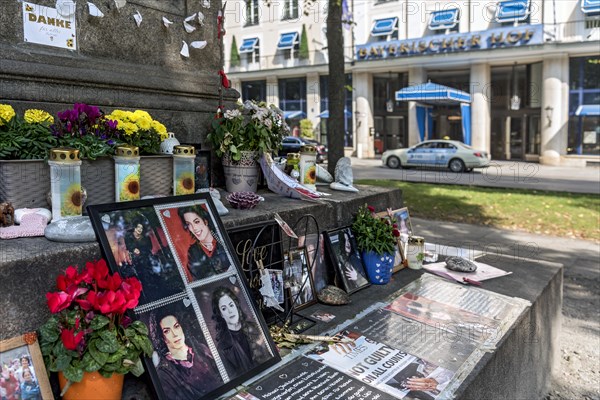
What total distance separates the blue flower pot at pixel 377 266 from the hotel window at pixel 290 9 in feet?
92.3

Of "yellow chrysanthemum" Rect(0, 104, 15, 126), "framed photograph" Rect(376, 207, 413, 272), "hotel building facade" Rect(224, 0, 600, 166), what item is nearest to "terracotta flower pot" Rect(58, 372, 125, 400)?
"yellow chrysanthemum" Rect(0, 104, 15, 126)

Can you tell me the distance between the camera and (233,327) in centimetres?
234

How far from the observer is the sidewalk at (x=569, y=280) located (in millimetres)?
3893

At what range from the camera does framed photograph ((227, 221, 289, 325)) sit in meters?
2.86

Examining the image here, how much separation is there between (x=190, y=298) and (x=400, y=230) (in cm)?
261

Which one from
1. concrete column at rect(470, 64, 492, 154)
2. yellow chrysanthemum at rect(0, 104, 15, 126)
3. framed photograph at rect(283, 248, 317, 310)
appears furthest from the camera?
concrete column at rect(470, 64, 492, 154)

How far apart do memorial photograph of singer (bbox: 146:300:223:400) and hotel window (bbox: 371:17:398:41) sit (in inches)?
1130

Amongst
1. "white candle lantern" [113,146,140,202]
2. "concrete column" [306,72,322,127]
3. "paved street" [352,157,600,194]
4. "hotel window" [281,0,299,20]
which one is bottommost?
"paved street" [352,157,600,194]

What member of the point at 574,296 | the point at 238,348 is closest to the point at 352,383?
the point at 238,348

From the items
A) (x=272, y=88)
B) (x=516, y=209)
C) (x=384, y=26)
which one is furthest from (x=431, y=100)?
(x=516, y=209)

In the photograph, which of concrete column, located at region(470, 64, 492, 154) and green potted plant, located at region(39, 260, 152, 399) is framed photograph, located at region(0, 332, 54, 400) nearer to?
green potted plant, located at region(39, 260, 152, 399)

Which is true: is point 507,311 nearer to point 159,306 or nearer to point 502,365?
point 502,365

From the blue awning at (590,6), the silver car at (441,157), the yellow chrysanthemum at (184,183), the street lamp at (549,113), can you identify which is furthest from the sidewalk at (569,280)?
the blue awning at (590,6)

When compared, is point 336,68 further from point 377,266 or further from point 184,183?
point 184,183
